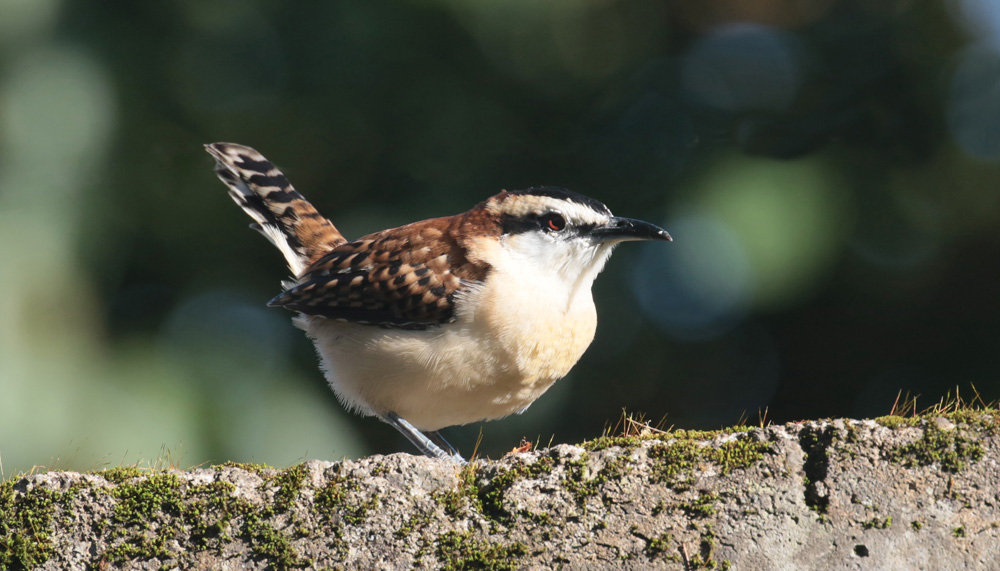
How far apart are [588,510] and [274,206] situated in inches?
143

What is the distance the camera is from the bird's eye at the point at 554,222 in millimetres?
3893

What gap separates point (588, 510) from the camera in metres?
2.08

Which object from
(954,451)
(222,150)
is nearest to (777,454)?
(954,451)

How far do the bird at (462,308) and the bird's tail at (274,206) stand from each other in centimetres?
73

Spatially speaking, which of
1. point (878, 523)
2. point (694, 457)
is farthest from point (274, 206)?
point (878, 523)

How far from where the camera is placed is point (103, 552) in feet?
6.79

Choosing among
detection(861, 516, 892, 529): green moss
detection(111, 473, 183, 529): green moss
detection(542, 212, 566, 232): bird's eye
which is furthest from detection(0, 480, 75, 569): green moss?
detection(542, 212, 566, 232): bird's eye

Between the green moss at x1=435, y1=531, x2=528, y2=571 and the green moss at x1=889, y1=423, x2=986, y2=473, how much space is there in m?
0.97

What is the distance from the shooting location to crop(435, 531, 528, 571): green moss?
2031mm

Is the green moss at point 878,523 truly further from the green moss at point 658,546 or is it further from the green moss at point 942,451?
the green moss at point 658,546

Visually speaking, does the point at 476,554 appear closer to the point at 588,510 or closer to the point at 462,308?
the point at 588,510

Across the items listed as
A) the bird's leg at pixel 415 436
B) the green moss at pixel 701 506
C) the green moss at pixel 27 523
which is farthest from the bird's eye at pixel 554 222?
the green moss at pixel 27 523

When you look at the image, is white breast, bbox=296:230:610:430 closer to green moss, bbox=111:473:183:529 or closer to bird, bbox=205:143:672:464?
bird, bbox=205:143:672:464

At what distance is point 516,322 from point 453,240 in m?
0.72
